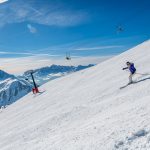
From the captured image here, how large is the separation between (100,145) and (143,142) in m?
1.95

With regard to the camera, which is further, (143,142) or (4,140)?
(4,140)

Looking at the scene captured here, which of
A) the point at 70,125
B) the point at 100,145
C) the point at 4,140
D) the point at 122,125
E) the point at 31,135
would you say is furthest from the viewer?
the point at 4,140

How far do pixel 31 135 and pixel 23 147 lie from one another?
2574 mm

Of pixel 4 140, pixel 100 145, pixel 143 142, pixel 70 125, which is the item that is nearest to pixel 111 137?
pixel 100 145

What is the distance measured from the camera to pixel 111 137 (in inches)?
553

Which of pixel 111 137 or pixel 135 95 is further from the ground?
pixel 135 95

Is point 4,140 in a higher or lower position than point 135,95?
lower

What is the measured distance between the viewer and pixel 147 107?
16.5 metres

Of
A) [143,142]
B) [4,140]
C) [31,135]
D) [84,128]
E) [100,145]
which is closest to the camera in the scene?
[143,142]

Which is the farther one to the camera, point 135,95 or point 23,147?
point 135,95

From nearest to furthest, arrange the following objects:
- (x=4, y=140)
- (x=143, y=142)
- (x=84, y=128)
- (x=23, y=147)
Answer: (x=143, y=142)
(x=84, y=128)
(x=23, y=147)
(x=4, y=140)

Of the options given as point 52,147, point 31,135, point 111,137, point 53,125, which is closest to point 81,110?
point 53,125

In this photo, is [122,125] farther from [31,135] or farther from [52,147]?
[31,135]

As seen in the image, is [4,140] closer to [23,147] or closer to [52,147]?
[23,147]
